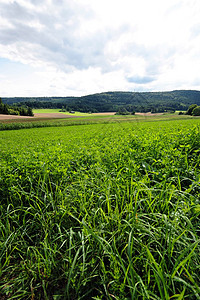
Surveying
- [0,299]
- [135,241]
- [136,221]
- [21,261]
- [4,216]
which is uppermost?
[136,221]

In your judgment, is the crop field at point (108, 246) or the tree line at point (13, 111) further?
the tree line at point (13, 111)

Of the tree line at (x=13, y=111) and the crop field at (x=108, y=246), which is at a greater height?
the tree line at (x=13, y=111)

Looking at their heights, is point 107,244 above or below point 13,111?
below

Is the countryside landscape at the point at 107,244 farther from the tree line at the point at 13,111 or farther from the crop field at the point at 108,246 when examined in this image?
the tree line at the point at 13,111

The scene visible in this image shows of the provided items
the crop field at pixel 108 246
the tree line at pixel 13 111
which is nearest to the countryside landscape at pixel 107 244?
the crop field at pixel 108 246

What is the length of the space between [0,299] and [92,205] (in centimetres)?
Answer: 156

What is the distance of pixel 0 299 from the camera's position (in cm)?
180

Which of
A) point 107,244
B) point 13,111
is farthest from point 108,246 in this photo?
point 13,111

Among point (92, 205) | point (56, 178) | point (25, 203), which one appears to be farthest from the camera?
point (56, 178)

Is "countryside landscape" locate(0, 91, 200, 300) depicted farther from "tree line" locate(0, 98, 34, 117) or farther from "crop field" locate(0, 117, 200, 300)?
"tree line" locate(0, 98, 34, 117)

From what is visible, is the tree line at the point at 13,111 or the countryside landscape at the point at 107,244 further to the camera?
the tree line at the point at 13,111

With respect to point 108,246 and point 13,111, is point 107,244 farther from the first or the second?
point 13,111

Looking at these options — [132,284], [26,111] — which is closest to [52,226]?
[132,284]

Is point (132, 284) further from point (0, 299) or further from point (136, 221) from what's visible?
point (0, 299)
